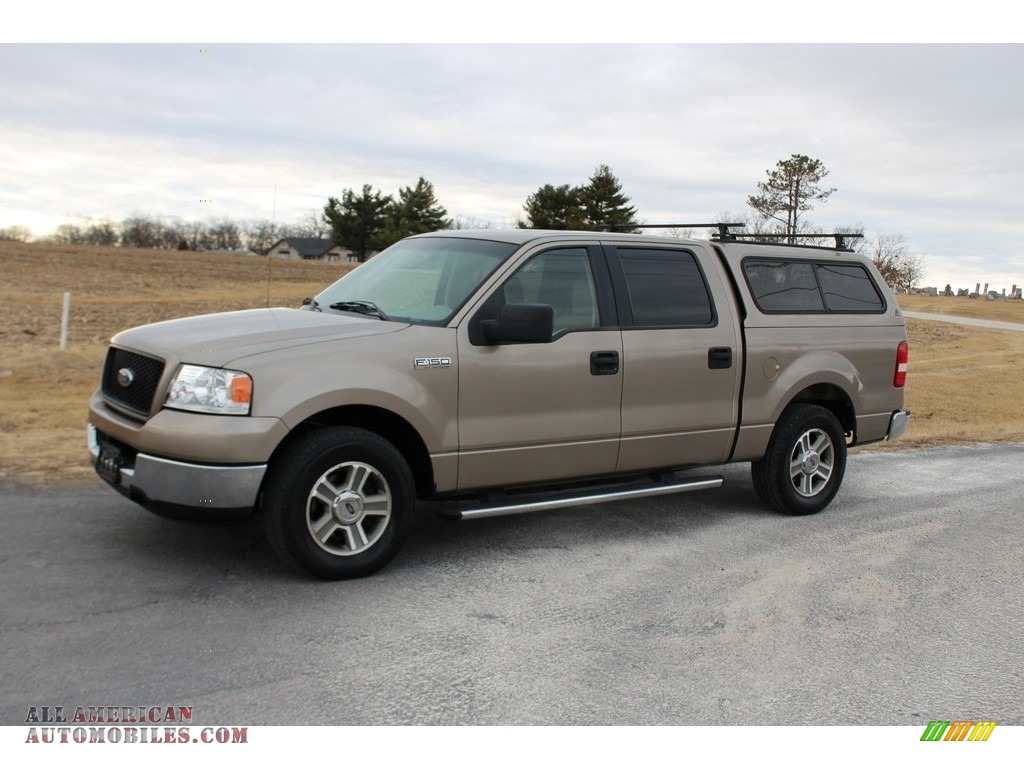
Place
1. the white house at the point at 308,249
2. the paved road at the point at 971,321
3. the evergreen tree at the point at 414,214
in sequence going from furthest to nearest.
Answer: the white house at the point at 308,249 < the evergreen tree at the point at 414,214 < the paved road at the point at 971,321

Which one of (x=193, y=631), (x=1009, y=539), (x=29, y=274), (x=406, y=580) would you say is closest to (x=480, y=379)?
(x=406, y=580)

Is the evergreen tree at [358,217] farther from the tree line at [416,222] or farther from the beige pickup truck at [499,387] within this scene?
the beige pickup truck at [499,387]

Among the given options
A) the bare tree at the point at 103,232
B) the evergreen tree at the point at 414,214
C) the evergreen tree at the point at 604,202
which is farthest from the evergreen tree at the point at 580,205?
the bare tree at the point at 103,232

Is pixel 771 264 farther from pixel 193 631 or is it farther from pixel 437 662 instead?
pixel 193 631

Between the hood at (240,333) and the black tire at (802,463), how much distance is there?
120 inches

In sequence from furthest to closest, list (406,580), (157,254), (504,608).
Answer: (157,254)
(406,580)
(504,608)

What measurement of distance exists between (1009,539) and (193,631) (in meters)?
5.38

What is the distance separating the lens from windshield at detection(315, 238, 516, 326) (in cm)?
557

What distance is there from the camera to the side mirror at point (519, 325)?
17.0 ft

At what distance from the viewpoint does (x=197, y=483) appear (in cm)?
464

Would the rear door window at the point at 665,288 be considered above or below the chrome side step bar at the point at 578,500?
above

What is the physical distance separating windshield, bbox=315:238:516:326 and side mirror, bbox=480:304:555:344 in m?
0.28

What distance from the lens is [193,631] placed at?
14.1 feet
